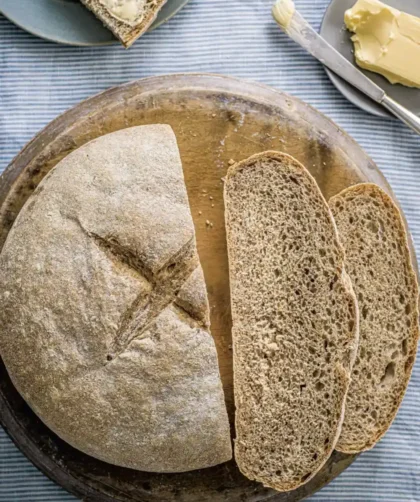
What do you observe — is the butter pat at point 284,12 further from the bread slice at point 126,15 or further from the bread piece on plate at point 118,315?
the bread piece on plate at point 118,315

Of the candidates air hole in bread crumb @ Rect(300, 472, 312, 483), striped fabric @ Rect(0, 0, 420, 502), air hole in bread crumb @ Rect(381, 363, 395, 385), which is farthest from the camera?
striped fabric @ Rect(0, 0, 420, 502)

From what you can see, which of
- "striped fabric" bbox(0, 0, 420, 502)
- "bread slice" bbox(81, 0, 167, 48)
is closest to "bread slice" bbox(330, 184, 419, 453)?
"striped fabric" bbox(0, 0, 420, 502)

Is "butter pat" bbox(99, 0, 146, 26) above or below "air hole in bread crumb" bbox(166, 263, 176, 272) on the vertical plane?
above

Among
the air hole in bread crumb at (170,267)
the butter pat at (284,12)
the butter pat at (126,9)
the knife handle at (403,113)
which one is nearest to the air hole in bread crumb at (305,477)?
the air hole in bread crumb at (170,267)

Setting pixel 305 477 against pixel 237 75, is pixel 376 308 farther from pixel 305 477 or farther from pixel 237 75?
pixel 237 75

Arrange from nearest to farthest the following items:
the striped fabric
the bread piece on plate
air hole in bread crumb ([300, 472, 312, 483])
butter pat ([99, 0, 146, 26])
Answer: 1. the bread piece on plate
2. air hole in bread crumb ([300, 472, 312, 483])
3. butter pat ([99, 0, 146, 26])
4. the striped fabric

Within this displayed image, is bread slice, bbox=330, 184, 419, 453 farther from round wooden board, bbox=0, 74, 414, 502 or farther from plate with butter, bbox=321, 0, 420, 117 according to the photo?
A: plate with butter, bbox=321, 0, 420, 117
